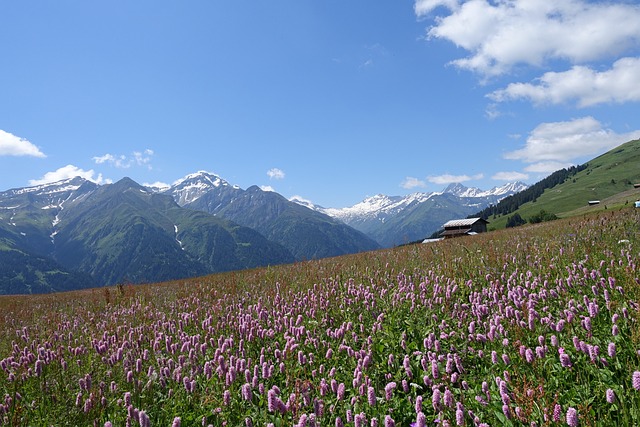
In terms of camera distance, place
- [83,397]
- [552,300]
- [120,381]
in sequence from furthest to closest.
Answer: [552,300] < [120,381] < [83,397]

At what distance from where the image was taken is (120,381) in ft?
16.2

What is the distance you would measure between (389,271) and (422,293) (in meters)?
3.23

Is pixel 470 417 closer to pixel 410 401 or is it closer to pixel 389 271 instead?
pixel 410 401

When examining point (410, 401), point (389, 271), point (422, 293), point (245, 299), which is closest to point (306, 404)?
point (410, 401)

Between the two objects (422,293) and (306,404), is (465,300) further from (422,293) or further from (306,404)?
(306,404)

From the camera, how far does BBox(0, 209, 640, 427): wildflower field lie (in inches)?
128

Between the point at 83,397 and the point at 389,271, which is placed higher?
the point at 389,271

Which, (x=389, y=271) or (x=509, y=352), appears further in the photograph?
(x=389, y=271)

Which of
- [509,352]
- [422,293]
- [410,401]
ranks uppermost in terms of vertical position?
[422,293]

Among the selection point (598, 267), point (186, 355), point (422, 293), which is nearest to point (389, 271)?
point (422, 293)

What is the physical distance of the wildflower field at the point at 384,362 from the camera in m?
3.26

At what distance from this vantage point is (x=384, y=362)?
4469 mm

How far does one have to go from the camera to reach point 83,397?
4.57 meters

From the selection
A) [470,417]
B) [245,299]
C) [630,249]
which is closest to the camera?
[470,417]
